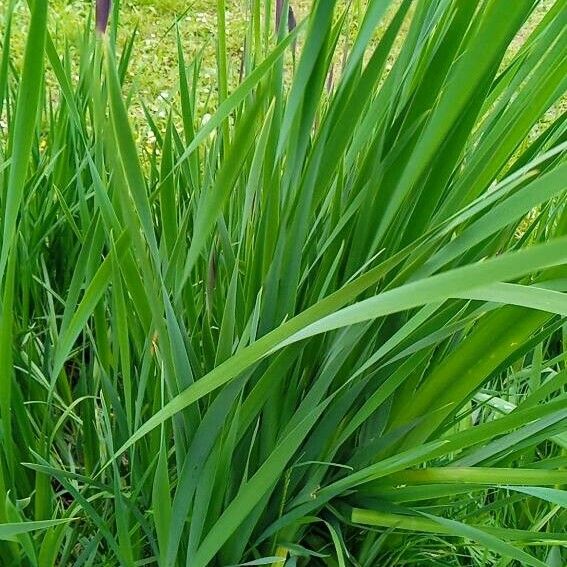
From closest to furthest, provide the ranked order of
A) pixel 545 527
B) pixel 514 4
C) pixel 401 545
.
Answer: pixel 514 4 < pixel 401 545 < pixel 545 527

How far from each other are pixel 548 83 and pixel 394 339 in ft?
0.68

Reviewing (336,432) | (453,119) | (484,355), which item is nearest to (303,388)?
(336,432)

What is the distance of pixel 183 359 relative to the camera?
52cm

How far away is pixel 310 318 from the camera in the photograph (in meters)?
Answer: 0.37

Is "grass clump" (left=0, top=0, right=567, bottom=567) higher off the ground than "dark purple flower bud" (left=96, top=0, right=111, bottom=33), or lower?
lower

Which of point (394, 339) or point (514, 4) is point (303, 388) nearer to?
point (394, 339)

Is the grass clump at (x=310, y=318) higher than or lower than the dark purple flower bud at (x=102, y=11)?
lower

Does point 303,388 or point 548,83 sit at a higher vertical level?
point 548,83

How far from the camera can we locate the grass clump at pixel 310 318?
455 millimetres

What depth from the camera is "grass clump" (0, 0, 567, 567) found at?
46 centimetres

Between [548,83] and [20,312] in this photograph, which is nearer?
[548,83]

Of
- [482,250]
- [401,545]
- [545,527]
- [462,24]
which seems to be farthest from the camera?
[545,527]

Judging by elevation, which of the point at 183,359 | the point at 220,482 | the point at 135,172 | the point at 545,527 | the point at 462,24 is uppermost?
the point at 462,24

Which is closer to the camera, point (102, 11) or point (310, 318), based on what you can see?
point (310, 318)
